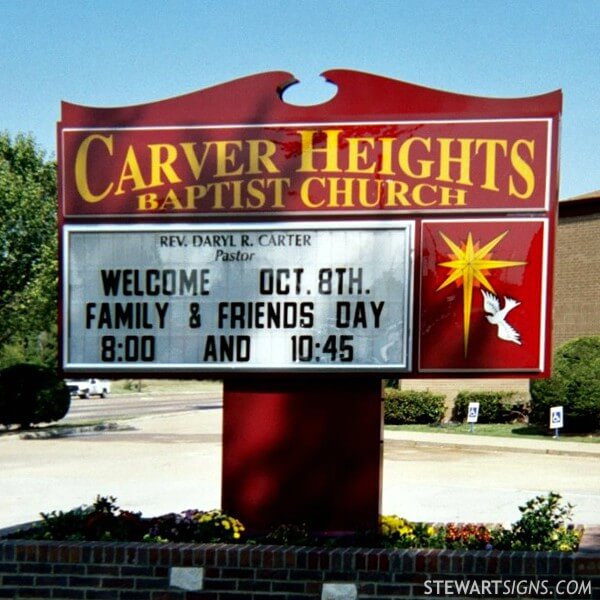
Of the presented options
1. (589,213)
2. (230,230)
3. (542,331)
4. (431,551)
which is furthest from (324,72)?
(589,213)

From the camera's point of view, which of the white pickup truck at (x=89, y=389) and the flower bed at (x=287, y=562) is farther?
the white pickup truck at (x=89, y=389)

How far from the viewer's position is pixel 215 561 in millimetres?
7359

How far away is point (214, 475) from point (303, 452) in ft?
38.0

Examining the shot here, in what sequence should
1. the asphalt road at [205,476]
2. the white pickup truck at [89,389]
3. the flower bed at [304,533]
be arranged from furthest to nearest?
the white pickup truck at [89,389] < the asphalt road at [205,476] < the flower bed at [304,533]

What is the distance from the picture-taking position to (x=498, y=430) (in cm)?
3053

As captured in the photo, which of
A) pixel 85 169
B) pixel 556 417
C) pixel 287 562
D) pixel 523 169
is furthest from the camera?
pixel 556 417

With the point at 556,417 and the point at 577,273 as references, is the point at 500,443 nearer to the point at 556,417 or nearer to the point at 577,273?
the point at 556,417

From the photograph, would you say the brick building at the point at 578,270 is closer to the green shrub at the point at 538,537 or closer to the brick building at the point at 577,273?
the brick building at the point at 577,273

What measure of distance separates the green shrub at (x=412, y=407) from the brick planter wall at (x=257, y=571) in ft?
88.0

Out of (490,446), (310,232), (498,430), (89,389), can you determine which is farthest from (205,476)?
(89,389)

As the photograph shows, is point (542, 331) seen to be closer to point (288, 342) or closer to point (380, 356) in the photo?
point (380, 356)

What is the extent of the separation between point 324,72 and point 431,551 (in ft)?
12.6

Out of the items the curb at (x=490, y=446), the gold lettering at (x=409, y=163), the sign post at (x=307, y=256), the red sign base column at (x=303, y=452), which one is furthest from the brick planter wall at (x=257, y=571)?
the curb at (x=490, y=446)

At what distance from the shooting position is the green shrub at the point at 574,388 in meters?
27.9
